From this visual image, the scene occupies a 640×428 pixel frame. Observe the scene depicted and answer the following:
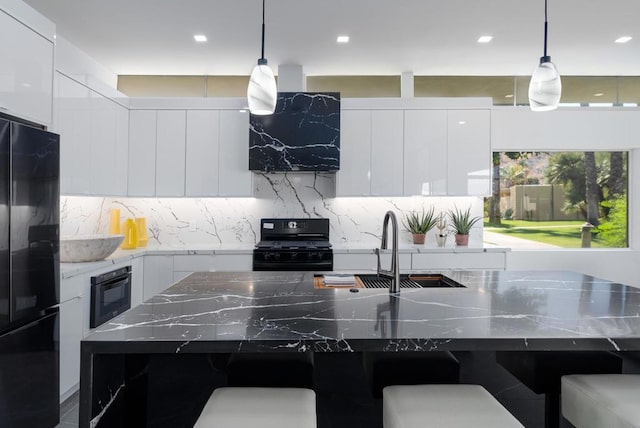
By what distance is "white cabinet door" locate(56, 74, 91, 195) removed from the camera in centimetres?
310

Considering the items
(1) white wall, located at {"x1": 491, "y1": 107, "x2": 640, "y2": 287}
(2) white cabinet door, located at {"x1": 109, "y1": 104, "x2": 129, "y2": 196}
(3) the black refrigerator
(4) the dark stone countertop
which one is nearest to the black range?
(2) white cabinet door, located at {"x1": 109, "y1": 104, "x2": 129, "y2": 196}

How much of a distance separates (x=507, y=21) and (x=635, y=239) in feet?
10.8

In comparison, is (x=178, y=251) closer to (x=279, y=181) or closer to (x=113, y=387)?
(x=279, y=181)

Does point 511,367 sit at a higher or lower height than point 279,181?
lower

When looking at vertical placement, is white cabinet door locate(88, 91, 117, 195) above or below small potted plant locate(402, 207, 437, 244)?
above

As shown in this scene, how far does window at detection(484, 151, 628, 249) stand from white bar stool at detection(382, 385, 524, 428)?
12.8 feet

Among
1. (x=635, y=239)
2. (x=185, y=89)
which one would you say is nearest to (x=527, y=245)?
(x=635, y=239)

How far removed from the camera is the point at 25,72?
232 cm

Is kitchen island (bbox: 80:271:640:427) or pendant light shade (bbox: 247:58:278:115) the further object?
pendant light shade (bbox: 247:58:278:115)

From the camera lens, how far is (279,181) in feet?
15.6

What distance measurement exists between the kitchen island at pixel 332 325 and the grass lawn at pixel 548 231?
291 centimetres

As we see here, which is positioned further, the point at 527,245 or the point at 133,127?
the point at 527,245

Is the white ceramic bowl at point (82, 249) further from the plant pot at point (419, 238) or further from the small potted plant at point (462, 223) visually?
the small potted plant at point (462, 223)

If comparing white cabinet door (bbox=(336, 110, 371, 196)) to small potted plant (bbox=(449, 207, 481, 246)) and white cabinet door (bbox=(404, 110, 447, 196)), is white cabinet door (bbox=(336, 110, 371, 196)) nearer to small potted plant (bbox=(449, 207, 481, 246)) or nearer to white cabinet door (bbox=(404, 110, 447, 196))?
white cabinet door (bbox=(404, 110, 447, 196))
